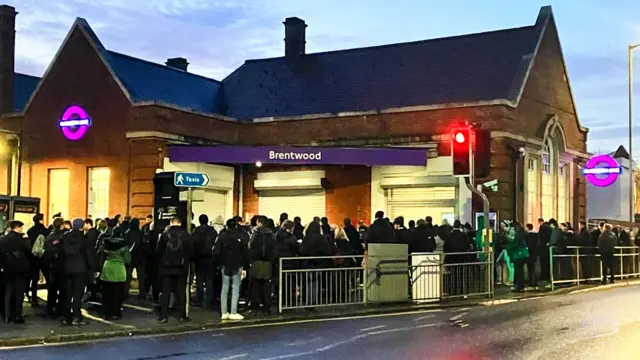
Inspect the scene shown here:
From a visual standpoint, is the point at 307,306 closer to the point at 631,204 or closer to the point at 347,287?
the point at 347,287

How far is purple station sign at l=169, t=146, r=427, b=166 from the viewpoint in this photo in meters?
25.2

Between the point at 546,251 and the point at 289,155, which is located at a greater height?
the point at 289,155

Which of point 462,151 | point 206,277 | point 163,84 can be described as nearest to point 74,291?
point 206,277

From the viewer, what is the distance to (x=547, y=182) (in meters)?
29.4

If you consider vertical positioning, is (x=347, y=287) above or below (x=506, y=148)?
below

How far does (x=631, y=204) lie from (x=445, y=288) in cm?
1940

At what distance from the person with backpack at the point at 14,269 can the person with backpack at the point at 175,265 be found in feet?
7.56

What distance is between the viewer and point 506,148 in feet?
83.3

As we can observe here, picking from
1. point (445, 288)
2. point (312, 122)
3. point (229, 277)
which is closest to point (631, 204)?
point (312, 122)

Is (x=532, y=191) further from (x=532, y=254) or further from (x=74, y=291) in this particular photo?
(x=74, y=291)

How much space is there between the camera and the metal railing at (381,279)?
1548cm

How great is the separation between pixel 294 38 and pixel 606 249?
16.2 meters

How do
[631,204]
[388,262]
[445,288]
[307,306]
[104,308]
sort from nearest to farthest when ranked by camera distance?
[104,308] → [307,306] → [388,262] → [445,288] → [631,204]

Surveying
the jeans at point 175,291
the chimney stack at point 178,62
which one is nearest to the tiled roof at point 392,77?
the chimney stack at point 178,62
